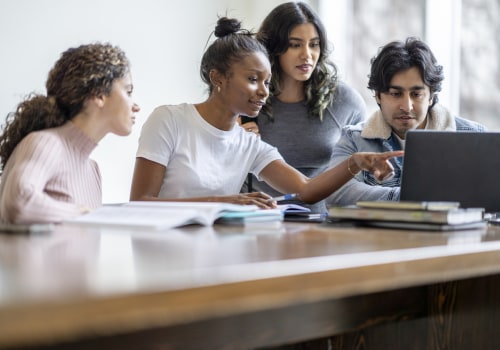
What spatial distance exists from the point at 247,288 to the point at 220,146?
1567mm

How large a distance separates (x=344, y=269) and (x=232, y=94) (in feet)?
4.79

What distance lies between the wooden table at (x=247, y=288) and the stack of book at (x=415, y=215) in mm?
45

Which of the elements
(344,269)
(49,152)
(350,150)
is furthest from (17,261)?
(350,150)

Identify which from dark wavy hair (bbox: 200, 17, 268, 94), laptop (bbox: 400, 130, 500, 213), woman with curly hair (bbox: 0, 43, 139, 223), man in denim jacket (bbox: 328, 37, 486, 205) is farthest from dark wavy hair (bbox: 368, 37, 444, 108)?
woman with curly hair (bbox: 0, 43, 139, 223)

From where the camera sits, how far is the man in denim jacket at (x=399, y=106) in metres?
2.65

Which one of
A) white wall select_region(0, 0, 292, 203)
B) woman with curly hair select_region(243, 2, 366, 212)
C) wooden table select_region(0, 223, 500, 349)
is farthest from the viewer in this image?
white wall select_region(0, 0, 292, 203)

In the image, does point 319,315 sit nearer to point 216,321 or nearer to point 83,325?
point 216,321

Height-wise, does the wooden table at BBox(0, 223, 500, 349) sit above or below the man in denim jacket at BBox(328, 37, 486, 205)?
below

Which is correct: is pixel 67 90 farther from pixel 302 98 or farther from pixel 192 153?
pixel 302 98

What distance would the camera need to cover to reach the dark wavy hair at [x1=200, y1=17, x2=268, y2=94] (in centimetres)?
246

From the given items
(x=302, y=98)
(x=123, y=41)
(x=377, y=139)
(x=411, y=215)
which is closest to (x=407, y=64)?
(x=377, y=139)

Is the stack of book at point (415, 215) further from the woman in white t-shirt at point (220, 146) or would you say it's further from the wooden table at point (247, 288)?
the woman in white t-shirt at point (220, 146)

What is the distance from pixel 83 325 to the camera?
0.70 metres

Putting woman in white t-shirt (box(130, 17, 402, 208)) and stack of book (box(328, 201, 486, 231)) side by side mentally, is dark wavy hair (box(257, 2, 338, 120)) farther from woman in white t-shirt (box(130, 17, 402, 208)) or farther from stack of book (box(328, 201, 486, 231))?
stack of book (box(328, 201, 486, 231))
